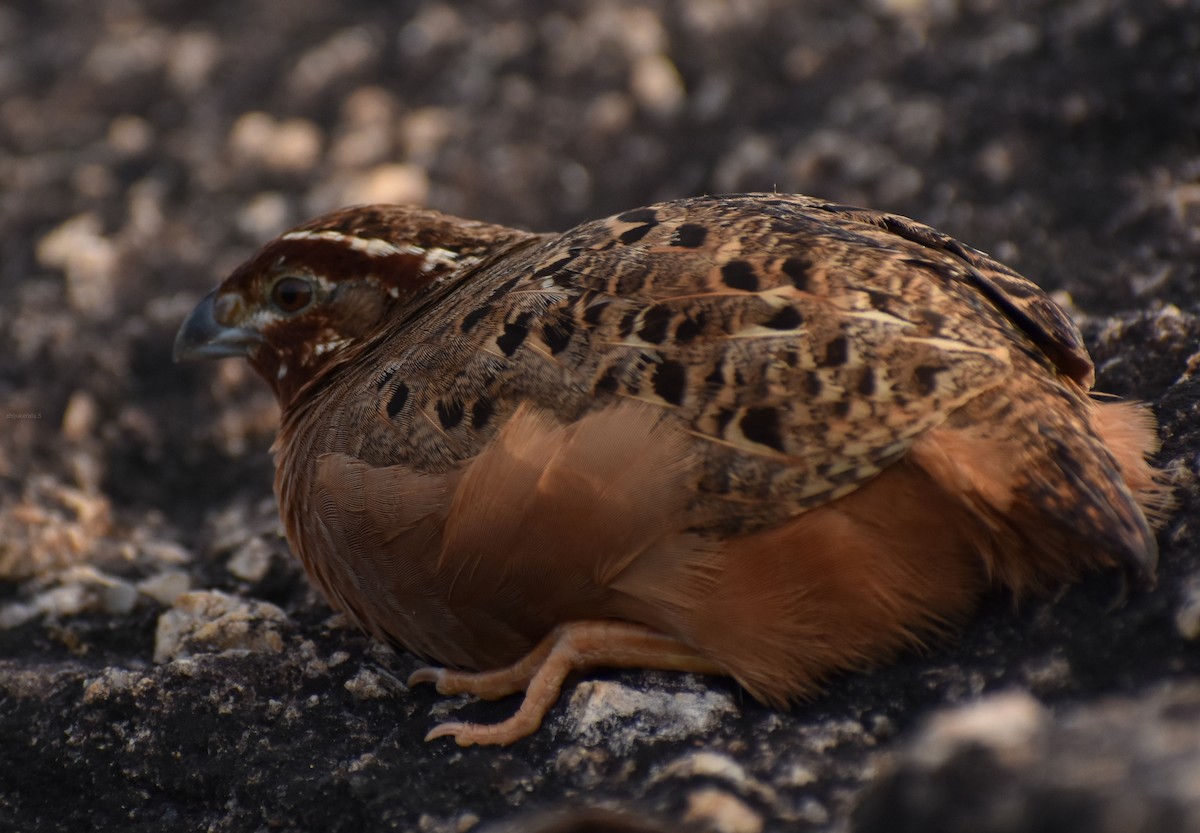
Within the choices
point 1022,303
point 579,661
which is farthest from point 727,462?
point 1022,303

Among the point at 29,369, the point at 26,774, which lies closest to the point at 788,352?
the point at 26,774

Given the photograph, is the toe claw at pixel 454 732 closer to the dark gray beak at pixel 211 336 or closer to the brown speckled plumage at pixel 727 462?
the brown speckled plumage at pixel 727 462

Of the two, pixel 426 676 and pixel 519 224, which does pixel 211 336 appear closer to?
pixel 426 676

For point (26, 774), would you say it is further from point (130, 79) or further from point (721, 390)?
point (130, 79)

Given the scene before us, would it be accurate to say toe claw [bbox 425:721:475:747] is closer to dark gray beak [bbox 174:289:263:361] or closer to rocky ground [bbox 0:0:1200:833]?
rocky ground [bbox 0:0:1200:833]

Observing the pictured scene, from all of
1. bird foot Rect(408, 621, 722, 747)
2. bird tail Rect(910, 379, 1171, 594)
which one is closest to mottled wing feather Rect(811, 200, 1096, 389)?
bird tail Rect(910, 379, 1171, 594)

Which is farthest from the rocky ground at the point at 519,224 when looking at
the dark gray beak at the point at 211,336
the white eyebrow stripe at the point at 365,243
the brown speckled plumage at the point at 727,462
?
the white eyebrow stripe at the point at 365,243
